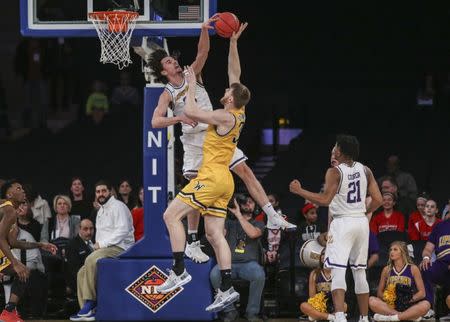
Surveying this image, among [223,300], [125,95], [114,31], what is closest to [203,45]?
[114,31]

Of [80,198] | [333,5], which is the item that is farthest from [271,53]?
[80,198]

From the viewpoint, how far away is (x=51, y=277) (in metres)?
13.1

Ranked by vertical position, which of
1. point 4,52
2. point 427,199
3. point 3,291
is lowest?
point 3,291

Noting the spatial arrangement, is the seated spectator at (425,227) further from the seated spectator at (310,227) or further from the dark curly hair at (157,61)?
the dark curly hair at (157,61)

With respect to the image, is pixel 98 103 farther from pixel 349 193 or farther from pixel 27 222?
pixel 349 193

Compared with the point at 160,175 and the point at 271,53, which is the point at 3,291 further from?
the point at 271,53

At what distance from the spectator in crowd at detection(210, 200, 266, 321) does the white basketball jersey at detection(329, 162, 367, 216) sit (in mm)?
1494

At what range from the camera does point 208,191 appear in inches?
415

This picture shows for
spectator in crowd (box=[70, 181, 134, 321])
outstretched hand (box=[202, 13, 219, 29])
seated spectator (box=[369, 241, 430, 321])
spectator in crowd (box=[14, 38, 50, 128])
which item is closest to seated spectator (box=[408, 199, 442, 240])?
seated spectator (box=[369, 241, 430, 321])

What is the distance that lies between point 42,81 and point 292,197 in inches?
245

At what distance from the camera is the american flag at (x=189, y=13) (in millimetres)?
11513

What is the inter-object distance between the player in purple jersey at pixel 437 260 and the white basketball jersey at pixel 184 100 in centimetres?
299

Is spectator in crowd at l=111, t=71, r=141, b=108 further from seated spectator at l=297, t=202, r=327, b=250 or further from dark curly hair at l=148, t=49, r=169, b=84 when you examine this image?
dark curly hair at l=148, t=49, r=169, b=84

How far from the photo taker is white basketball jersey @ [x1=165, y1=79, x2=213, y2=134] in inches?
429
